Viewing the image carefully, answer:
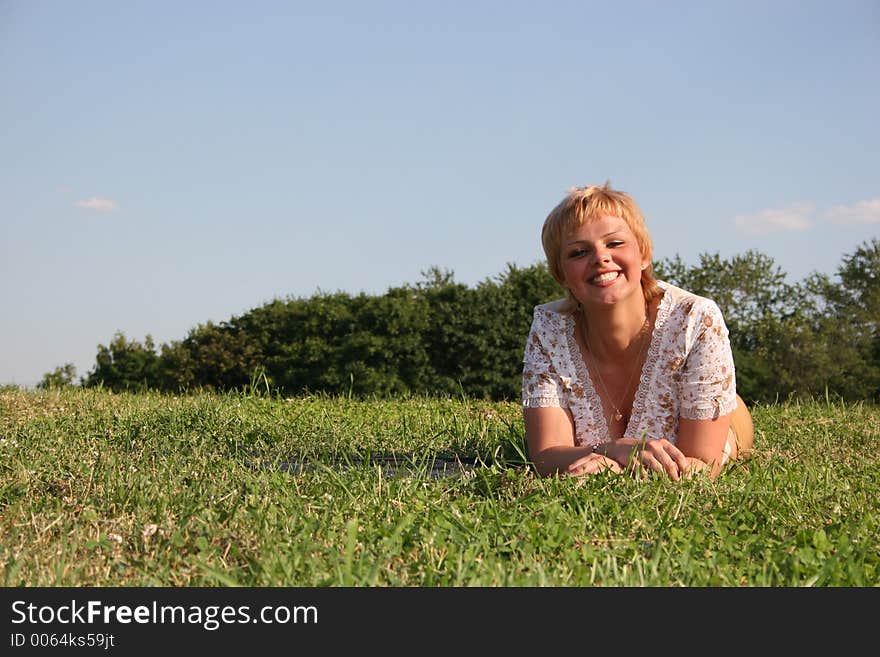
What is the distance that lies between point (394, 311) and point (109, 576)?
1325 centimetres

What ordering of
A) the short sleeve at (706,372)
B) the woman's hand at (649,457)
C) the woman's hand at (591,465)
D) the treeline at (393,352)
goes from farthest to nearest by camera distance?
the treeline at (393,352), the short sleeve at (706,372), the woman's hand at (649,457), the woman's hand at (591,465)

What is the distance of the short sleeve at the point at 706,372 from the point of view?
15.3 feet

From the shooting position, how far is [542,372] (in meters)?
4.86

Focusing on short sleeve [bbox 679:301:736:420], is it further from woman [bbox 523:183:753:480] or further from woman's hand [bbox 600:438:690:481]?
woman's hand [bbox 600:438:690:481]

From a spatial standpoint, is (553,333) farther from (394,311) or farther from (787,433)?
(394,311)

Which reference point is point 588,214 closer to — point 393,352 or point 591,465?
point 591,465

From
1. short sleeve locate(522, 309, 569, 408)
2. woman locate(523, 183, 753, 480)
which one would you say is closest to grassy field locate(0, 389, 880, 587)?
woman locate(523, 183, 753, 480)

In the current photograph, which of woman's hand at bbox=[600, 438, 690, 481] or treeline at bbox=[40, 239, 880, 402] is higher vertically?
treeline at bbox=[40, 239, 880, 402]

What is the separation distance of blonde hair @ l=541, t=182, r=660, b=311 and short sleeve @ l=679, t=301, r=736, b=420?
0.43m

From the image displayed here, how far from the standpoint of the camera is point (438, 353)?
52.5 feet

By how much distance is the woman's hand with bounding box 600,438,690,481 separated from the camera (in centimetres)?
415

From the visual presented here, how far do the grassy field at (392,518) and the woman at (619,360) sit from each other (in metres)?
0.26

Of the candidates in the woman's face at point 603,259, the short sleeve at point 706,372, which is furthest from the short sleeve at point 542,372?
the short sleeve at point 706,372

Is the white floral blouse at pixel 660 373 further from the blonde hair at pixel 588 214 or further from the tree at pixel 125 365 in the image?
the tree at pixel 125 365
